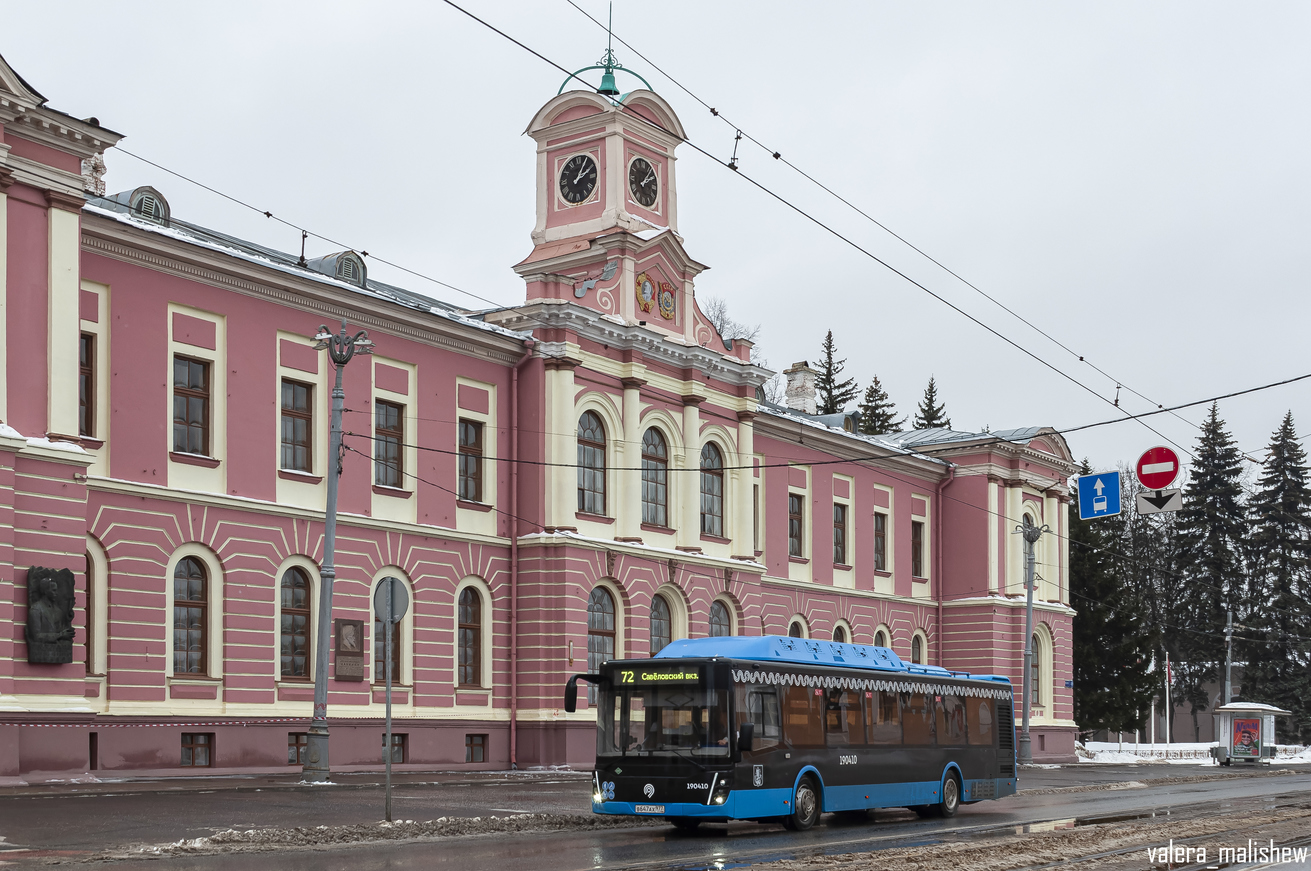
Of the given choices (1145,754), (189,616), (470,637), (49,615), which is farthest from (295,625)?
(1145,754)

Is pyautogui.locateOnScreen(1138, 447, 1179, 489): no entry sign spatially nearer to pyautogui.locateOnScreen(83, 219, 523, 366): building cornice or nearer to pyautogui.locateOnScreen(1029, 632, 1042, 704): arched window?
pyautogui.locateOnScreen(83, 219, 523, 366): building cornice

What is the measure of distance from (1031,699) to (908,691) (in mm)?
31245

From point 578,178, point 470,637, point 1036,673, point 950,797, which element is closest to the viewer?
point 950,797

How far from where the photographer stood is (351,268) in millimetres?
34781

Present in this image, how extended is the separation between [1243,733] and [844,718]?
3837 centimetres

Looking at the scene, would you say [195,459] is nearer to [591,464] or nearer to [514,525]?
[514,525]

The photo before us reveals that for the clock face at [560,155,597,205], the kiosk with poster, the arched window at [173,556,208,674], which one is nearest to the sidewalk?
the arched window at [173,556,208,674]

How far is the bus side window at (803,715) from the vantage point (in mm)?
20906

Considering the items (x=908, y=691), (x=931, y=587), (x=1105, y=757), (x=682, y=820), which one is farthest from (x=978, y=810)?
(x=1105, y=757)

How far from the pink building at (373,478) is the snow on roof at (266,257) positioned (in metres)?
0.12

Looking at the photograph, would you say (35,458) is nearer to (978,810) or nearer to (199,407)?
(199,407)

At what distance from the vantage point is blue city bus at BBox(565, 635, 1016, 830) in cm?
1967

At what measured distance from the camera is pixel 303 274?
30.4m

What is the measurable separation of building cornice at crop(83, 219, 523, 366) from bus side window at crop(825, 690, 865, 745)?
14.0 metres
